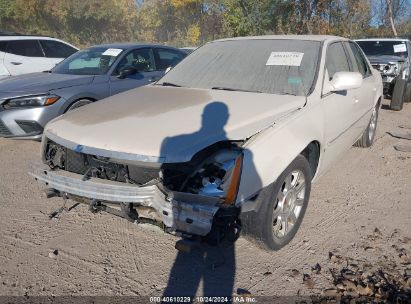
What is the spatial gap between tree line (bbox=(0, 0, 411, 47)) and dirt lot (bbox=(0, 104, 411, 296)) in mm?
16981

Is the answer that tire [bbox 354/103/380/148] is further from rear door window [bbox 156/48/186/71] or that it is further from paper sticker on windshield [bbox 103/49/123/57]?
paper sticker on windshield [bbox 103/49/123/57]

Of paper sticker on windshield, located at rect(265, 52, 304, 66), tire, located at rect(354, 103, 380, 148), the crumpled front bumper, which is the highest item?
paper sticker on windshield, located at rect(265, 52, 304, 66)

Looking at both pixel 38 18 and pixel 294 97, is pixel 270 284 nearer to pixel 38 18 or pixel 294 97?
pixel 294 97

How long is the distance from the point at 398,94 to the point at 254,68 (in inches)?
243

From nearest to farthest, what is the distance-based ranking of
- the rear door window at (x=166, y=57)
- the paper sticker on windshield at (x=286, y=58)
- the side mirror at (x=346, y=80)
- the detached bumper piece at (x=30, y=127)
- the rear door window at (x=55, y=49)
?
1. the side mirror at (x=346, y=80)
2. the paper sticker on windshield at (x=286, y=58)
3. the detached bumper piece at (x=30, y=127)
4. the rear door window at (x=166, y=57)
5. the rear door window at (x=55, y=49)

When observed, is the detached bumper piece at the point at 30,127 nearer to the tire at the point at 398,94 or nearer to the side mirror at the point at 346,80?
the side mirror at the point at 346,80

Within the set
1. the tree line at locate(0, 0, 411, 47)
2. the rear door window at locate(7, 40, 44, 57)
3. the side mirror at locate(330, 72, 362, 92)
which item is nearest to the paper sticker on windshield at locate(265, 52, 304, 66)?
the side mirror at locate(330, 72, 362, 92)

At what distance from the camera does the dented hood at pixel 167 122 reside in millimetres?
2510

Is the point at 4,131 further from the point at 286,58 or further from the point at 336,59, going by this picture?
the point at 336,59

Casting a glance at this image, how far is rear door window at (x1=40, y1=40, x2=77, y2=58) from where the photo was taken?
919cm

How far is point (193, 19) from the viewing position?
3656 centimetres

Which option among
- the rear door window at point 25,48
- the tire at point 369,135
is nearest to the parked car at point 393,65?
the tire at point 369,135

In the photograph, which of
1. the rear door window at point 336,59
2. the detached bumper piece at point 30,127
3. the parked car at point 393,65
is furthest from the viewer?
the parked car at point 393,65

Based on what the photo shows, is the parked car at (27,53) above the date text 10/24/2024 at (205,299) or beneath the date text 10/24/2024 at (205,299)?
above
